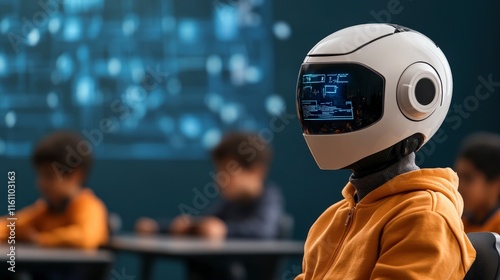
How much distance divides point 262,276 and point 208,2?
1.92 meters

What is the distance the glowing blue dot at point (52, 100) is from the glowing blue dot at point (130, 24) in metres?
0.57

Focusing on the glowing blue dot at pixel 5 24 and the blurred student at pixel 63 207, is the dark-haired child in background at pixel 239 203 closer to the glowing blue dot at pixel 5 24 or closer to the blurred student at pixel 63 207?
the blurred student at pixel 63 207

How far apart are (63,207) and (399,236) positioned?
10.0 ft

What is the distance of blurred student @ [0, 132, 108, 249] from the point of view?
13.3ft

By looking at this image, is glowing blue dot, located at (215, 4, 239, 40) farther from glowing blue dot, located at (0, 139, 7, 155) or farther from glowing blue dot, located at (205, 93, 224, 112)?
glowing blue dot, located at (0, 139, 7, 155)

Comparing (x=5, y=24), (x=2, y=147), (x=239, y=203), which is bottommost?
(x=239, y=203)

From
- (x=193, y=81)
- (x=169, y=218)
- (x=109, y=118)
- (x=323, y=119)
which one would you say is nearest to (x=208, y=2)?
(x=193, y=81)

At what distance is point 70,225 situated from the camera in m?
4.11

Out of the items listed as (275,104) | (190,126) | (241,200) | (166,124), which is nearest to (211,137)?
(190,126)

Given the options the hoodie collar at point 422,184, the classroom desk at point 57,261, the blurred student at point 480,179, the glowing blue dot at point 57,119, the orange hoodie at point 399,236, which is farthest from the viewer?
the glowing blue dot at point 57,119

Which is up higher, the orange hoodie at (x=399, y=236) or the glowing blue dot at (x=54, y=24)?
the glowing blue dot at (x=54, y=24)
